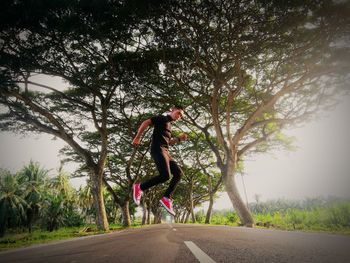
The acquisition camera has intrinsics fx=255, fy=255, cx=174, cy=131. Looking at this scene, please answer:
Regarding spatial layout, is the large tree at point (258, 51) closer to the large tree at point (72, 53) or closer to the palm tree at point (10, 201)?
the large tree at point (72, 53)

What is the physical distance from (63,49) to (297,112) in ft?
43.6

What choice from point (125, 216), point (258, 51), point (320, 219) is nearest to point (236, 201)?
point (320, 219)

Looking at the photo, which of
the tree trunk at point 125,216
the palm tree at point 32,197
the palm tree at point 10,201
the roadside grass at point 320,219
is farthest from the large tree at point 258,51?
the palm tree at point 32,197

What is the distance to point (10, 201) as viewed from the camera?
30125 millimetres

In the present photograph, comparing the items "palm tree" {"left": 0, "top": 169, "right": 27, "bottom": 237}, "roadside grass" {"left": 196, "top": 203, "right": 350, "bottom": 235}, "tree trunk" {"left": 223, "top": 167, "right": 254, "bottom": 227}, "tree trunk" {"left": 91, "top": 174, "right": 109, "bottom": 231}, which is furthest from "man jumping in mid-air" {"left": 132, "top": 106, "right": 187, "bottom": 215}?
"palm tree" {"left": 0, "top": 169, "right": 27, "bottom": 237}

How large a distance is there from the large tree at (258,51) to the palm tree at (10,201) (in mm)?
25503

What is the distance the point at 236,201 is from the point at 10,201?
28852 mm

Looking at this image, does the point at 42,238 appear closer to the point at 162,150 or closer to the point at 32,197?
the point at 162,150

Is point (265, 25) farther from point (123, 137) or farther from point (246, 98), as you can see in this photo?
point (123, 137)

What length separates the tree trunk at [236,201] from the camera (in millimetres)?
12227

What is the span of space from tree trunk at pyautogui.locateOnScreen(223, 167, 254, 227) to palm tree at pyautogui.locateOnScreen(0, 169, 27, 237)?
91.6 feet

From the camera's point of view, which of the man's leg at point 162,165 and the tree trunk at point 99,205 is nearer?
the man's leg at point 162,165

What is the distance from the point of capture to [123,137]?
72.0 ft

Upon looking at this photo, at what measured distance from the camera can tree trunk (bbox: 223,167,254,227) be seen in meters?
12.2
